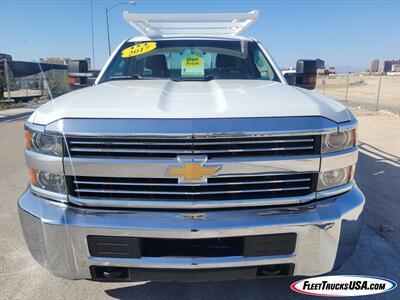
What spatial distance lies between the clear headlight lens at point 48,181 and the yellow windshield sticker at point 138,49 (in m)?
2.10

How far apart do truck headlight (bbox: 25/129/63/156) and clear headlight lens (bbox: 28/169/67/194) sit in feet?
0.45

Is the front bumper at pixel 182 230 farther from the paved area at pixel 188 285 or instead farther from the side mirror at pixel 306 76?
the side mirror at pixel 306 76

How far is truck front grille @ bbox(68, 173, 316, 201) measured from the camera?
2041mm

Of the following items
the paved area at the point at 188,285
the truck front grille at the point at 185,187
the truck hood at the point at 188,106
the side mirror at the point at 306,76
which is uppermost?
the side mirror at the point at 306,76

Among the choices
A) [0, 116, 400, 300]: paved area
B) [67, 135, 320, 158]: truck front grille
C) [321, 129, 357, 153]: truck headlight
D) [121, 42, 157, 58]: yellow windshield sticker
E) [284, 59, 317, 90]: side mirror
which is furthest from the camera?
[121, 42, 157, 58]: yellow windshield sticker

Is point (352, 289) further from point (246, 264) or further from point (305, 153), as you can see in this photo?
point (305, 153)

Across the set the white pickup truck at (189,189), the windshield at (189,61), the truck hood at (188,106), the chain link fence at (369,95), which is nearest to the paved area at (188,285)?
the white pickup truck at (189,189)

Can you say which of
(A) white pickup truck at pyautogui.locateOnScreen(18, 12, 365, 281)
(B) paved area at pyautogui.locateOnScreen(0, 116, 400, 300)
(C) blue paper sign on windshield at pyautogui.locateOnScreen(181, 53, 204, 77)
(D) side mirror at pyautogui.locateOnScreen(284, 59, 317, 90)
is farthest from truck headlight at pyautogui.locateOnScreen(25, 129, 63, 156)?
(D) side mirror at pyautogui.locateOnScreen(284, 59, 317, 90)

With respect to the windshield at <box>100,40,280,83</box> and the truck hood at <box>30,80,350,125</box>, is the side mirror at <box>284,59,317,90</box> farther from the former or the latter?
the truck hood at <box>30,80,350,125</box>

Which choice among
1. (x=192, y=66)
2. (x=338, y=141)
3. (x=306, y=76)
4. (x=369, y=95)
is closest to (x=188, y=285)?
(x=338, y=141)

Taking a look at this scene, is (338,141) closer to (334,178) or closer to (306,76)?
(334,178)

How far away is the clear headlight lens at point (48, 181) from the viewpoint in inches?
83.0

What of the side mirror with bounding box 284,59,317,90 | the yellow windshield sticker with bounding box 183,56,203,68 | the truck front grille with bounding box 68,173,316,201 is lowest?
the truck front grille with bounding box 68,173,316,201

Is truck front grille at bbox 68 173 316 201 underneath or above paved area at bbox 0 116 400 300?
above
